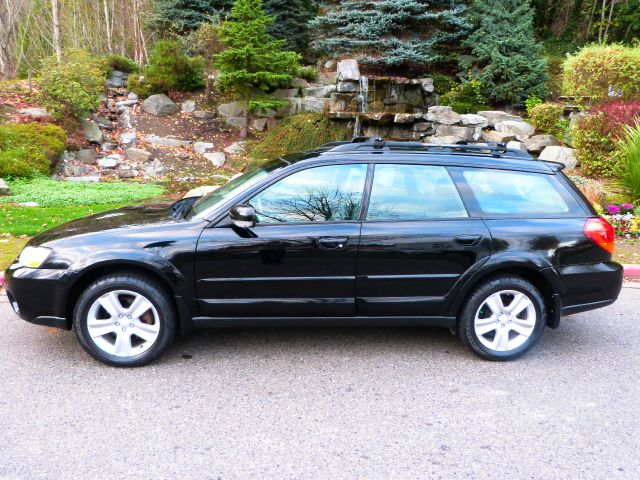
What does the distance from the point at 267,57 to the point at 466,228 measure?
42.8ft

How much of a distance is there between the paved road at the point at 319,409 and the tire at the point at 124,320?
136 millimetres

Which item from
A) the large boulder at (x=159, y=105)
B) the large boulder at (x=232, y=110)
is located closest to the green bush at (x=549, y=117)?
the large boulder at (x=232, y=110)

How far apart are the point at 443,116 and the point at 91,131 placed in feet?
31.9

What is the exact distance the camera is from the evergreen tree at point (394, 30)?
57.1ft

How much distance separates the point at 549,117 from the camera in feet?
46.3

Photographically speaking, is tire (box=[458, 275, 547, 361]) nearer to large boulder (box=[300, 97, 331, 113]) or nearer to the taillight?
the taillight

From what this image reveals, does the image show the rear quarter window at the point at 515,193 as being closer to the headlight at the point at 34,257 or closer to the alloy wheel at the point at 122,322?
the alloy wheel at the point at 122,322

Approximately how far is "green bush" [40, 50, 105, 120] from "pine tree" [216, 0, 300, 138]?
357 centimetres

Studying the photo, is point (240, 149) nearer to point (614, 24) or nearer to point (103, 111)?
point (103, 111)

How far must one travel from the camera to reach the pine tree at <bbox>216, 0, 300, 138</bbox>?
15.0m

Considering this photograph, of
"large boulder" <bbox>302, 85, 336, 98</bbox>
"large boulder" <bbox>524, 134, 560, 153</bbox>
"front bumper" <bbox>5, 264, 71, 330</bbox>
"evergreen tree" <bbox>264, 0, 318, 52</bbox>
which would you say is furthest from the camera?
"evergreen tree" <bbox>264, 0, 318, 52</bbox>

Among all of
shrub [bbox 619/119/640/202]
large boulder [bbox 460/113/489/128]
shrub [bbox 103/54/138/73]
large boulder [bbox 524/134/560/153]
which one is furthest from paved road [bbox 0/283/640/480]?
shrub [bbox 103/54/138/73]

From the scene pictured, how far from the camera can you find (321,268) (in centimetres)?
387

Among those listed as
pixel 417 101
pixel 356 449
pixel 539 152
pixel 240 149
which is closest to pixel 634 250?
pixel 356 449
